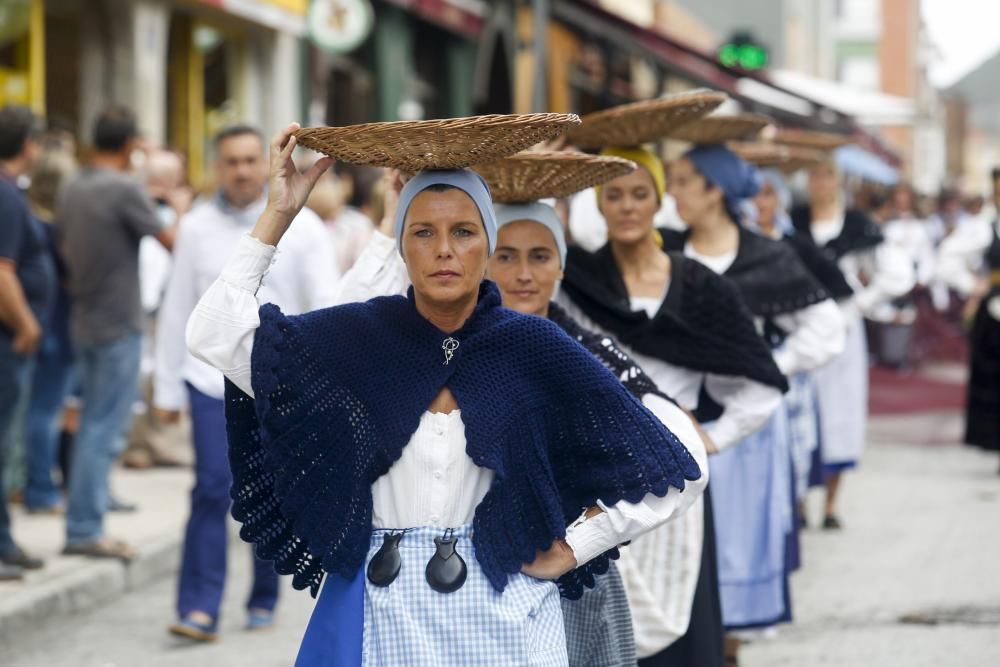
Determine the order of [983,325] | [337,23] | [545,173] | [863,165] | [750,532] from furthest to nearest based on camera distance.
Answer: [863,165] → [337,23] → [983,325] → [750,532] → [545,173]

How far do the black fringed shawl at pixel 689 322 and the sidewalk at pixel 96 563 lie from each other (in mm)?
3002

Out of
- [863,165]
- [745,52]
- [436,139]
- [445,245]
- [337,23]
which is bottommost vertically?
[445,245]

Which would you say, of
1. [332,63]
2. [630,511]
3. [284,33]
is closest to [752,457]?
[630,511]

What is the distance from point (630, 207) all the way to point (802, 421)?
3.60 m

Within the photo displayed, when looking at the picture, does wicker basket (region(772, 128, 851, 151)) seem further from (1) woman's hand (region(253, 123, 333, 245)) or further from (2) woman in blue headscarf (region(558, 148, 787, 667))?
(1) woman's hand (region(253, 123, 333, 245))

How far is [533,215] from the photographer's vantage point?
4898 mm

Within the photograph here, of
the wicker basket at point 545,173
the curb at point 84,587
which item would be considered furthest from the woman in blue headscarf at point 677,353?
the curb at point 84,587

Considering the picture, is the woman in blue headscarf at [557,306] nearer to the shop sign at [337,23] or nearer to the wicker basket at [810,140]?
the wicker basket at [810,140]

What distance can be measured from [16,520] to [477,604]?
6.34m

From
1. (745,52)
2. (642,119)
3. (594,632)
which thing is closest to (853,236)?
(642,119)

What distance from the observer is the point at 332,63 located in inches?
818

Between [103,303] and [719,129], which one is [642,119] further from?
[103,303]

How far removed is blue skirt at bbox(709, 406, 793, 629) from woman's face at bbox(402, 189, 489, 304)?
2771 mm

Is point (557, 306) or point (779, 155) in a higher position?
point (779, 155)
